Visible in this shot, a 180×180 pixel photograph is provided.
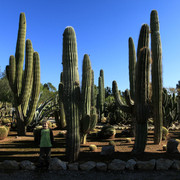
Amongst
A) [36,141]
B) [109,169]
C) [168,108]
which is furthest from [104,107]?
[109,169]

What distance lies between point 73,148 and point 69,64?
235cm

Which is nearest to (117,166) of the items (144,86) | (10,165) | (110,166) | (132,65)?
(110,166)

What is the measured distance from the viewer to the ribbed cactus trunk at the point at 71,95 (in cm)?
471

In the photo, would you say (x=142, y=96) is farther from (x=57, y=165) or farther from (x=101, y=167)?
(x=57, y=165)

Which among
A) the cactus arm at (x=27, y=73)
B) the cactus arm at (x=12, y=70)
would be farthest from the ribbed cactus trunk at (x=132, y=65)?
the cactus arm at (x=12, y=70)

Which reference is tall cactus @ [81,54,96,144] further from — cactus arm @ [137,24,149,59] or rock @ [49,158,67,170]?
cactus arm @ [137,24,149,59]

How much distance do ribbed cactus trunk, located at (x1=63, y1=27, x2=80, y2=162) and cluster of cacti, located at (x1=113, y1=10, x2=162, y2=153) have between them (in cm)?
186

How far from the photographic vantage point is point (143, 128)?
17.1ft

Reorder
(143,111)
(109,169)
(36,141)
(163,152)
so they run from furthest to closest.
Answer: (36,141) → (163,152) → (143,111) → (109,169)

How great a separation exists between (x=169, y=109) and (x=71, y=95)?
6.32 metres

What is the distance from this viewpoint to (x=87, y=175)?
396 cm

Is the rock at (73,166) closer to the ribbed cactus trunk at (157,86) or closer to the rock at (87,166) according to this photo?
the rock at (87,166)

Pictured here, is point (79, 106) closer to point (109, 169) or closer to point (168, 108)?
point (109, 169)

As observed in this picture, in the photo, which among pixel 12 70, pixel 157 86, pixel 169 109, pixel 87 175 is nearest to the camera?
pixel 87 175
